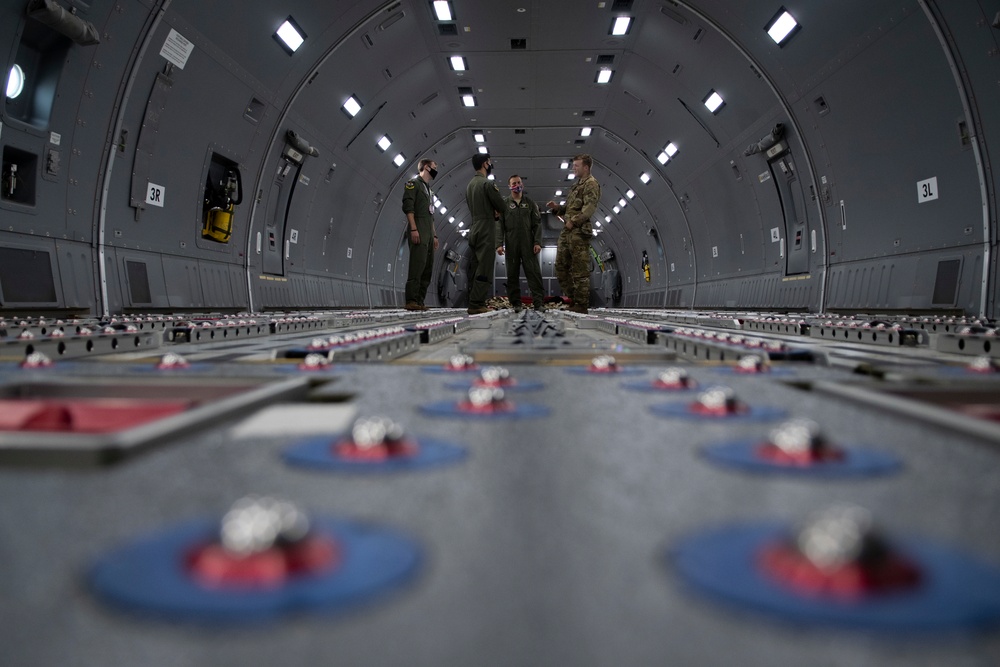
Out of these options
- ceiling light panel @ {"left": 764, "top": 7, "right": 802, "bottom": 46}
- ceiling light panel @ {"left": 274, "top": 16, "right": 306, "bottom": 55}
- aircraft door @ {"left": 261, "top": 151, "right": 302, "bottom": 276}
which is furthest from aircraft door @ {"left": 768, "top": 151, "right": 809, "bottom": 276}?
aircraft door @ {"left": 261, "top": 151, "right": 302, "bottom": 276}

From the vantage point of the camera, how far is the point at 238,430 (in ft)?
3.47

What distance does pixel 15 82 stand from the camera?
21.0 feet

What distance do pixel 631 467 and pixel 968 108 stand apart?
28.8 ft

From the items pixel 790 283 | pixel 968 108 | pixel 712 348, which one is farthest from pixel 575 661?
pixel 790 283

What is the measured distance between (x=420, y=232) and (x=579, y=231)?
2.91 m

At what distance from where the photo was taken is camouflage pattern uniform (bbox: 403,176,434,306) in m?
10.8

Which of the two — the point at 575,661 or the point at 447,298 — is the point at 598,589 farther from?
the point at 447,298

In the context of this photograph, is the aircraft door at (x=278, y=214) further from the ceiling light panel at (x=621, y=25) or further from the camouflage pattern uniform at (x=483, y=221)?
the ceiling light panel at (x=621, y=25)

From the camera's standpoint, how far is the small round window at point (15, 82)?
249 inches

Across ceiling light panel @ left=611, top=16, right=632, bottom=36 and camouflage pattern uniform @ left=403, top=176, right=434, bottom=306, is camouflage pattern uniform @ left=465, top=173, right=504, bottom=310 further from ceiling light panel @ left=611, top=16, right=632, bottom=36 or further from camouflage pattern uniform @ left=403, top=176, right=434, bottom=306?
ceiling light panel @ left=611, top=16, right=632, bottom=36

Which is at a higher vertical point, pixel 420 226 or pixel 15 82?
pixel 15 82

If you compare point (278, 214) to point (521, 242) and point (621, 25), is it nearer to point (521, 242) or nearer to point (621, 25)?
point (521, 242)

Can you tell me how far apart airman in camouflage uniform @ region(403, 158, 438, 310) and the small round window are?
16.9ft

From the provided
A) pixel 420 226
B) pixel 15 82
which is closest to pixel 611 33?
pixel 420 226
